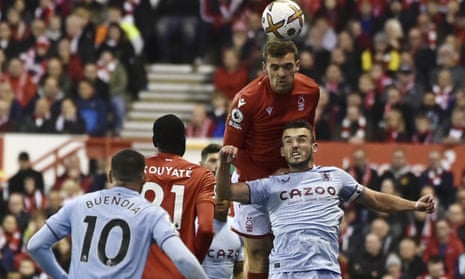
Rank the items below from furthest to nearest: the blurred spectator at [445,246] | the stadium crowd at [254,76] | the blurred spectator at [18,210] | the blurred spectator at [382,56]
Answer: the blurred spectator at [382,56]
the blurred spectator at [18,210]
the stadium crowd at [254,76]
the blurred spectator at [445,246]

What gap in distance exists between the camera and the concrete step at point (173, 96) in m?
27.1

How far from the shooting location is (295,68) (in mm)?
14148

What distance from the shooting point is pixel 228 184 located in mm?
13172

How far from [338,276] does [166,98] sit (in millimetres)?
14073

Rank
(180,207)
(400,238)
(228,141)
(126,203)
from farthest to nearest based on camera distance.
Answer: (400,238) < (228,141) < (180,207) < (126,203)

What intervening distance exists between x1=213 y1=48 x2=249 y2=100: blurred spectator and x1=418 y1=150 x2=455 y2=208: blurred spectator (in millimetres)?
3770

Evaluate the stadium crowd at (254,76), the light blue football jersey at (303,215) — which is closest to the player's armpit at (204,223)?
the light blue football jersey at (303,215)

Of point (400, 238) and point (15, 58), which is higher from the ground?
point (15, 58)

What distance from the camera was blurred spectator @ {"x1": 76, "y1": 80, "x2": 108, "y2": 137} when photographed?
25312mm

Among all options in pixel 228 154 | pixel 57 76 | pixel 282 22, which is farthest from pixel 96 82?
pixel 228 154

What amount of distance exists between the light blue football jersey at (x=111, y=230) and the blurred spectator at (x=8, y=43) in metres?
14.8

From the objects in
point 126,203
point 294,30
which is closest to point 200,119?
point 294,30

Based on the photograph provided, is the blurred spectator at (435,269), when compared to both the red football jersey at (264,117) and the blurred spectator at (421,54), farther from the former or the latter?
the red football jersey at (264,117)

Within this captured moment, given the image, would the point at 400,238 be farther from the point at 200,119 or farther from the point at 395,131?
the point at 200,119
